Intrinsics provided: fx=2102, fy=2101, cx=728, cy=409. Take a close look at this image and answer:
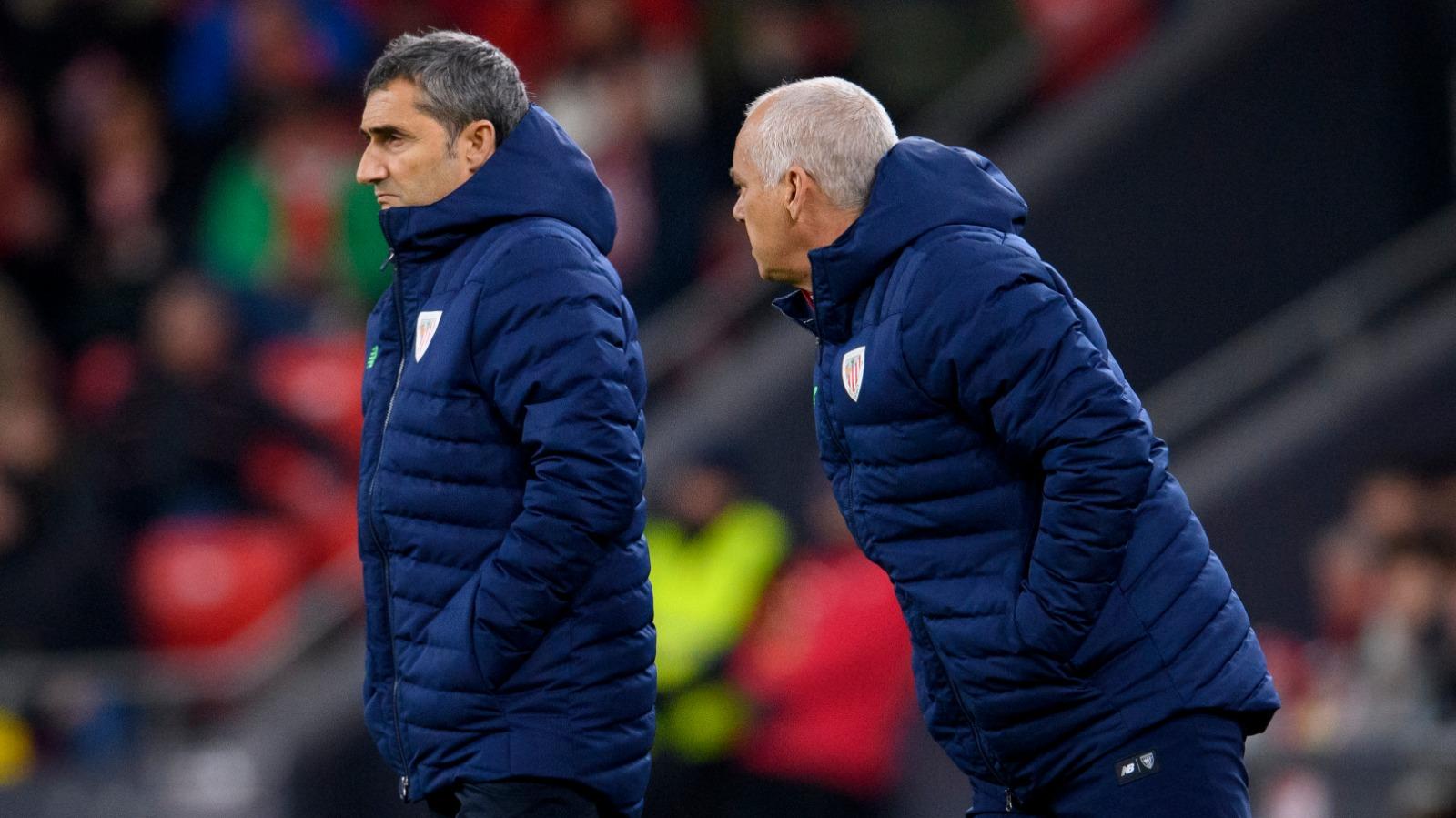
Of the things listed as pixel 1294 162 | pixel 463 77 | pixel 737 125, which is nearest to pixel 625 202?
pixel 737 125

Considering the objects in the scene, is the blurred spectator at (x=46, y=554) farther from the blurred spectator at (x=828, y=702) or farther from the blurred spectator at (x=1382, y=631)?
the blurred spectator at (x=1382, y=631)

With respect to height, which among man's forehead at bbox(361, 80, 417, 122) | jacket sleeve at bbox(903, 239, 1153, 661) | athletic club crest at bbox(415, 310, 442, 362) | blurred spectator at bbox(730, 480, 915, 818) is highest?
man's forehead at bbox(361, 80, 417, 122)

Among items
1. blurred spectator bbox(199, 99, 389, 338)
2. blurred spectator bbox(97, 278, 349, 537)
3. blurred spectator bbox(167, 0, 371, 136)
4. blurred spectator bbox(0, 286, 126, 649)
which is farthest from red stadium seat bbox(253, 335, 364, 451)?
blurred spectator bbox(167, 0, 371, 136)

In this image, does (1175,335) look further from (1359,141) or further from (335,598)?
(335,598)

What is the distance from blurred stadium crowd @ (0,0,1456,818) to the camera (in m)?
7.02

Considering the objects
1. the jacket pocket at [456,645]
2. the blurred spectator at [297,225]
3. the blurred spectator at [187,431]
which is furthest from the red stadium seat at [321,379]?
the jacket pocket at [456,645]

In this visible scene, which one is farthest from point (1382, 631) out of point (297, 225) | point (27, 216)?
point (27, 216)

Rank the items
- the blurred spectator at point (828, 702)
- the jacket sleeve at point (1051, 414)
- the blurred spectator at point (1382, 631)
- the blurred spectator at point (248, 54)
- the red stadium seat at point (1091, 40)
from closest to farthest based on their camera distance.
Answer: the jacket sleeve at point (1051, 414)
the blurred spectator at point (1382, 631)
the blurred spectator at point (828, 702)
the red stadium seat at point (1091, 40)
the blurred spectator at point (248, 54)

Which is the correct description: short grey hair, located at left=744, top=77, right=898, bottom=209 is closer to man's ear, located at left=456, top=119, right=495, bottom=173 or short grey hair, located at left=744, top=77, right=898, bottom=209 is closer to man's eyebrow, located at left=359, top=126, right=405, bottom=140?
man's ear, located at left=456, top=119, right=495, bottom=173

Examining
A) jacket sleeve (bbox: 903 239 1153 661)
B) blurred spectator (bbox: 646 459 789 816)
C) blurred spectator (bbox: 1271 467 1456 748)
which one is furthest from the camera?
blurred spectator (bbox: 646 459 789 816)

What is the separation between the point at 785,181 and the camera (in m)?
3.38

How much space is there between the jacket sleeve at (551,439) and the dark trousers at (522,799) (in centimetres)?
18

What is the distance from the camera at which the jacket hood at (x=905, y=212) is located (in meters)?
3.27

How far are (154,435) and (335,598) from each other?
3.10ft
